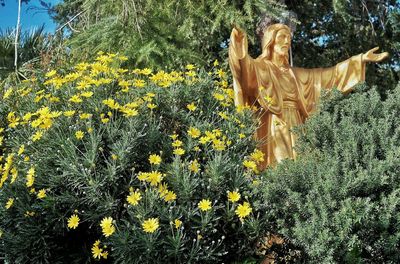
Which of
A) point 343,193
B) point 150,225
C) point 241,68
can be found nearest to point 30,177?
point 150,225

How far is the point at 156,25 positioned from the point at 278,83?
7.40ft

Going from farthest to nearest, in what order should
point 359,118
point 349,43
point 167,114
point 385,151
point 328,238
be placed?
point 349,43
point 167,114
point 359,118
point 385,151
point 328,238

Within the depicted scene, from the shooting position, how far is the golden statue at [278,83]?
14.0 ft

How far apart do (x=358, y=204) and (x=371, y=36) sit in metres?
8.65

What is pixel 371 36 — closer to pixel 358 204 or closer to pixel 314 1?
pixel 314 1

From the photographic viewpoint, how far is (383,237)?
243cm

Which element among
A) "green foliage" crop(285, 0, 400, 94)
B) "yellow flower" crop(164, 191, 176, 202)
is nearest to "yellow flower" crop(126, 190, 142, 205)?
"yellow flower" crop(164, 191, 176, 202)

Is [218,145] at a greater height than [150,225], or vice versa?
[218,145]

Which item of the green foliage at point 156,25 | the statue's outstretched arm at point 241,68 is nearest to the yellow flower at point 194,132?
the statue's outstretched arm at point 241,68

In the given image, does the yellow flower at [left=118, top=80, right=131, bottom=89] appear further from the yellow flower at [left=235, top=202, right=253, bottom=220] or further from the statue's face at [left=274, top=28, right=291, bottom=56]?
the statue's face at [left=274, top=28, right=291, bottom=56]

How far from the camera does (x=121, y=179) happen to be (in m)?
2.67

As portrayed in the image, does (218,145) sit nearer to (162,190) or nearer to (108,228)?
(162,190)

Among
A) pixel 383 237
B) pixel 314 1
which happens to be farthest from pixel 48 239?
pixel 314 1

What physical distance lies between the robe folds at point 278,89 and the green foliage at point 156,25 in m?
1.46
